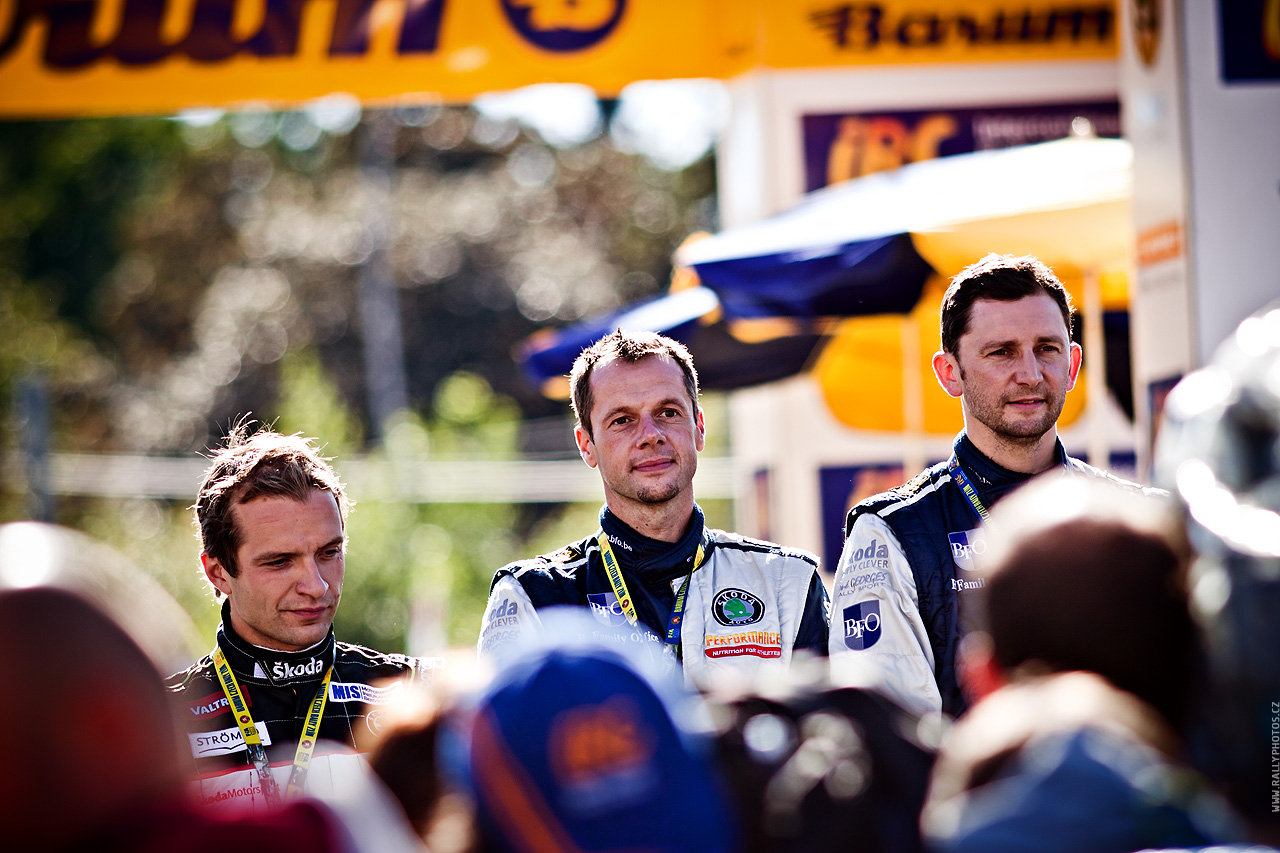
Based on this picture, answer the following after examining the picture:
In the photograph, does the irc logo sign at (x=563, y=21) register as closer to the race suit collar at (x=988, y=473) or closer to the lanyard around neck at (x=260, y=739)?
the race suit collar at (x=988, y=473)

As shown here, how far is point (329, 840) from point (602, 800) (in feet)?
1.16

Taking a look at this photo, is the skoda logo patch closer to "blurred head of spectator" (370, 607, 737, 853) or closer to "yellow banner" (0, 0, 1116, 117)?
"blurred head of spectator" (370, 607, 737, 853)

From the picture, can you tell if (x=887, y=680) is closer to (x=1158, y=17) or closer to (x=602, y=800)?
(x=602, y=800)

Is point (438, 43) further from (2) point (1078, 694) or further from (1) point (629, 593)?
(2) point (1078, 694)

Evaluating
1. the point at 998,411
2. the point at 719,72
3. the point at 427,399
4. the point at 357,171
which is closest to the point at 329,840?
the point at 998,411

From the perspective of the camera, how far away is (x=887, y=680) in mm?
3359

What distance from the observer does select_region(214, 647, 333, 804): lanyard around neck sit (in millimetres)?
3346

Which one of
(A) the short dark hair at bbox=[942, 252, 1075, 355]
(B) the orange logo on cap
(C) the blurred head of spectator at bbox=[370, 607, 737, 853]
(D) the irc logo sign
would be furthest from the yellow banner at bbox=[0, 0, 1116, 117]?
(B) the orange logo on cap

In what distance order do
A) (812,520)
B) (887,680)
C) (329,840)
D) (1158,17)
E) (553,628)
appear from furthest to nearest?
(812,520)
(1158,17)
(887,680)
(553,628)
(329,840)

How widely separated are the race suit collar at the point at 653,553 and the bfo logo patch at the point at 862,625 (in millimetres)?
535

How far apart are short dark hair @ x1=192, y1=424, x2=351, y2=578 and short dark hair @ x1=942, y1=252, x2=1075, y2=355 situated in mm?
1855

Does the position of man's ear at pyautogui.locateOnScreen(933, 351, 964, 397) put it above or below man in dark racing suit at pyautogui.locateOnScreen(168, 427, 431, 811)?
above

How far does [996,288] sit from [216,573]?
93.0 inches

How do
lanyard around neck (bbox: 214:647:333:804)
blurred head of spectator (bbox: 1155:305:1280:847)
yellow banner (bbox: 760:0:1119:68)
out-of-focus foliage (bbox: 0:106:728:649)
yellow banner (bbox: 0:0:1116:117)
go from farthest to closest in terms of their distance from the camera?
out-of-focus foliage (bbox: 0:106:728:649) < yellow banner (bbox: 760:0:1119:68) < yellow banner (bbox: 0:0:1116:117) < lanyard around neck (bbox: 214:647:333:804) < blurred head of spectator (bbox: 1155:305:1280:847)
